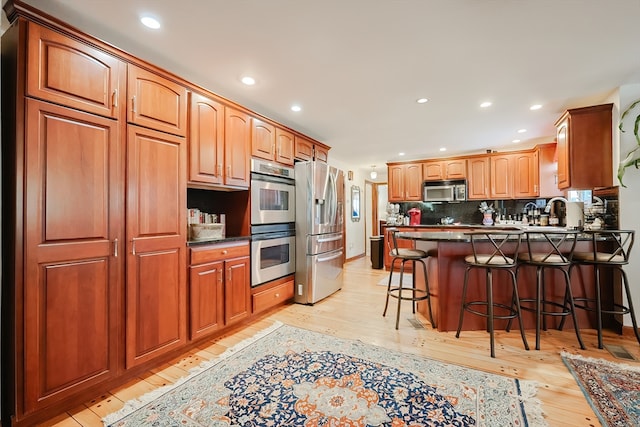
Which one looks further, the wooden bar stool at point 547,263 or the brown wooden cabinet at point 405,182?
the brown wooden cabinet at point 405,182

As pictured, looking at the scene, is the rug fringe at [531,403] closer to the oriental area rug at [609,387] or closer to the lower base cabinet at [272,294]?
the oriental area rug at [609,387]

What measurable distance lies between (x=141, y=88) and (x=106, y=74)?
23cm

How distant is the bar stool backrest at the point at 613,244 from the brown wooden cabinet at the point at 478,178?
2.54 meters

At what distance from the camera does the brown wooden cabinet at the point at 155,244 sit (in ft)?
A: 6.34

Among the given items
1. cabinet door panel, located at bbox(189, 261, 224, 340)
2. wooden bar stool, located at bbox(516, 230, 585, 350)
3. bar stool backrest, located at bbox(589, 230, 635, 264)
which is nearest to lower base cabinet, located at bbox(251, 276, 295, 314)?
cabinet door panel, located at bbox(189, 261, 224, 340)

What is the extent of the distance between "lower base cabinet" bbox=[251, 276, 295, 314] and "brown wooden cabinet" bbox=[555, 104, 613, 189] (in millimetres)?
3506

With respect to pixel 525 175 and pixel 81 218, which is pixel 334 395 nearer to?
pixel 81 218

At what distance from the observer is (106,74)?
181cm

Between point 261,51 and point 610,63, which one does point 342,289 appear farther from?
point 610,63

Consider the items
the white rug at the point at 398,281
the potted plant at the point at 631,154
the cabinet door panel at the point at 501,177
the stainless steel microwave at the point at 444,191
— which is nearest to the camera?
the potted plant at the point at 631,154

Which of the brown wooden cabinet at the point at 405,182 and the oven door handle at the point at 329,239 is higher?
the brown wooden cabinet at the point at 405,182

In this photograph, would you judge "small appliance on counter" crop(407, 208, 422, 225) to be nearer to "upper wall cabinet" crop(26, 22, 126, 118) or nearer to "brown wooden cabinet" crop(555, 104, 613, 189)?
"brown wooden cabinet" crop(555, 104, 613, 189)

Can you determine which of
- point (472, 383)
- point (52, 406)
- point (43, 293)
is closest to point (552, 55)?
point (472, 383)

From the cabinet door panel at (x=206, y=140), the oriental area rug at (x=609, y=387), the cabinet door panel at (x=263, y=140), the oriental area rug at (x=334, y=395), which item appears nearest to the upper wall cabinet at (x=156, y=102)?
the cabinet door panel at (x=206, y=140)
